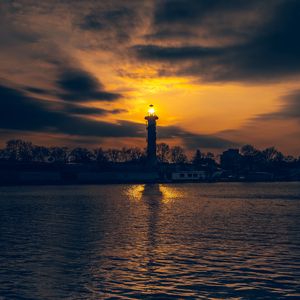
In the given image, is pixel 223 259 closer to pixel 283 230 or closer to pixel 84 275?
pixel 84 275

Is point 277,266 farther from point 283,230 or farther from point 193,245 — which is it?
point 283,230

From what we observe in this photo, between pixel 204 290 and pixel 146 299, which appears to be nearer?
pixel 146 299

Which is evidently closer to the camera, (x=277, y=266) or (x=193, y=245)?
(x=277, y=266)

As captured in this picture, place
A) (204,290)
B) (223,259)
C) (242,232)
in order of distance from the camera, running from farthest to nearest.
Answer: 1. (242,232)
2. (223,259)
3. (204,290)

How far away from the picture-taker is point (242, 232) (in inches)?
A: 1458

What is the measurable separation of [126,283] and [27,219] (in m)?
32.3

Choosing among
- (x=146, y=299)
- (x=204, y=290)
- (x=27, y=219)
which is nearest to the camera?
(x=146, y=299)

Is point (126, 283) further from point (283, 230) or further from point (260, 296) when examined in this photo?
point (283, 230)

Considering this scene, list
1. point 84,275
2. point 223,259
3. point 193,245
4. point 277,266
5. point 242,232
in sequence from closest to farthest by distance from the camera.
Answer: point 84,275 → point 277,266 → point 223,259 → point 193,245 → point 242,232

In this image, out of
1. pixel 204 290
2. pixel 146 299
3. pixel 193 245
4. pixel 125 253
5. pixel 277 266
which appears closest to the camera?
pixel 146 299

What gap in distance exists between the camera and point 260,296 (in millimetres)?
17766

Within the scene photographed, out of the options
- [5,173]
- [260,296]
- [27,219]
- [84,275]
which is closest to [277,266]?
[260,296]

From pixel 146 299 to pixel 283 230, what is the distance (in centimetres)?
2334

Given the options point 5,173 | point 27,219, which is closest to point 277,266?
point 27,219
